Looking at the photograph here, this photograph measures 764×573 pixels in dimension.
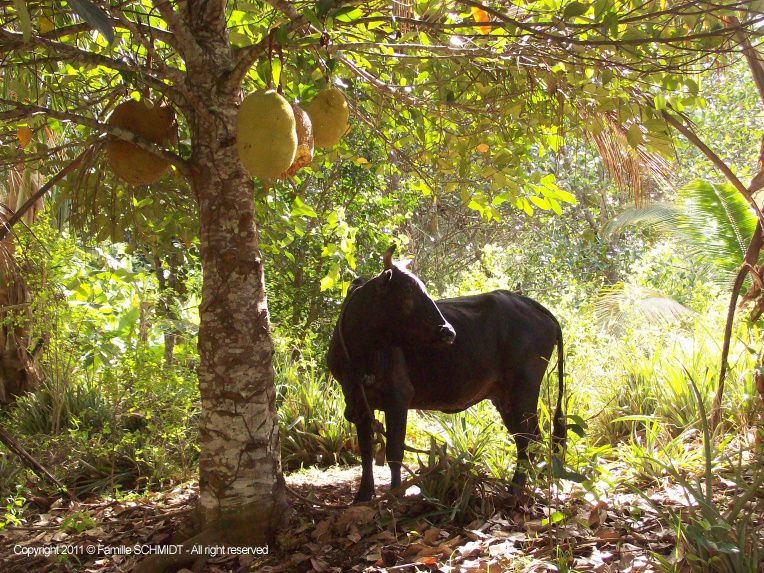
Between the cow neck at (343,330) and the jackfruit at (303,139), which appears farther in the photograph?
the cow neck at (343,330)

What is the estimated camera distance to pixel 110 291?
266 inches

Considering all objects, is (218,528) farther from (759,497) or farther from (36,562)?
(759,497)

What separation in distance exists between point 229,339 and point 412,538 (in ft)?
3.79

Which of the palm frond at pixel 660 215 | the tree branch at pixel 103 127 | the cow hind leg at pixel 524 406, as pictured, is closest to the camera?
the tree branch at pixel 103 127

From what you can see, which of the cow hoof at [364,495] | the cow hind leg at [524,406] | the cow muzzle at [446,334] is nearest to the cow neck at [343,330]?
the cow muzzle at [446,334]

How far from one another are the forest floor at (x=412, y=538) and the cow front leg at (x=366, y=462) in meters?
0.17

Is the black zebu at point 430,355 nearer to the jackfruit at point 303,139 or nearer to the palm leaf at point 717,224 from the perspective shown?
the jackfruit at point 303,139

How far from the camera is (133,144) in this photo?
2.87 metres

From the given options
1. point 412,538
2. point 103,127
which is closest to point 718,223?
point 412,538

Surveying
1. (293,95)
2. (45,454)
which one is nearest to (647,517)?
(293,95)

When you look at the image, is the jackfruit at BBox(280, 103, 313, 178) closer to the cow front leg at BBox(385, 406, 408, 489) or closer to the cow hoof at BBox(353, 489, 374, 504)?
the cow front leg at BBox(385, 406, 408, 489)

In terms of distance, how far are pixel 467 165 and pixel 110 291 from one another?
431cm

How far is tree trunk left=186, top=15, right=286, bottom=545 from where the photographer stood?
9.30ft

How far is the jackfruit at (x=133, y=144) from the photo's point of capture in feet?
9.42
